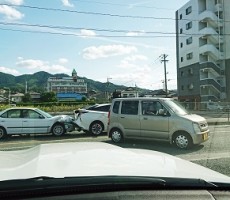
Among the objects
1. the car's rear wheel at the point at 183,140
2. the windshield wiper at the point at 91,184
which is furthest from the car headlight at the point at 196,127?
the windshield wiper at the point at 91,184

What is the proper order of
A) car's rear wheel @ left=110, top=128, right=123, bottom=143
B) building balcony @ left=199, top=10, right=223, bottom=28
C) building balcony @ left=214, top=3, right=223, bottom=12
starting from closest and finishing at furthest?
car's rear wheel @ left=110, top=128, right=123, bottom=143
building balcony @ left=199, top=10, right=223, bottom=28
building balcony @ left=214, top=3, right=223, bottom=12

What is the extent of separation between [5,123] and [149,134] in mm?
7262

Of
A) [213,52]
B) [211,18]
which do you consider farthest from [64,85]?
[211,18]

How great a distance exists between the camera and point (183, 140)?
37.0ft

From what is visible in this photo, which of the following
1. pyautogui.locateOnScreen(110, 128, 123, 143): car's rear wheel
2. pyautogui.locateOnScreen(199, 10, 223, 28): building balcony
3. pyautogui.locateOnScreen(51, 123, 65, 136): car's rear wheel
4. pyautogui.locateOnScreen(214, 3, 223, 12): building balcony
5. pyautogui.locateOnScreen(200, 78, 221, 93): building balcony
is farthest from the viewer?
pyautogui.locateOnScreen(214, 3, 223, 12): building balcony

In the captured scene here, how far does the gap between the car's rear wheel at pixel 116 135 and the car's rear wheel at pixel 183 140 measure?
2.32 metres

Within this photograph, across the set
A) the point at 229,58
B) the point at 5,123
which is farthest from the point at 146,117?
the point at 229,58

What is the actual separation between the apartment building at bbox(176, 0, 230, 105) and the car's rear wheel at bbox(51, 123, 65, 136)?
1509 inches

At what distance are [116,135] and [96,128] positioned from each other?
351cm

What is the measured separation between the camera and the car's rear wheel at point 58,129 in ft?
54.5

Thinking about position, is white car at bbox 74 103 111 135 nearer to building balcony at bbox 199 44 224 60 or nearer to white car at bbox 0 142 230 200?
white car at bbox 0 142 230 200

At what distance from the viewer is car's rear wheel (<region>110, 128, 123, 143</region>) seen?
12969mm

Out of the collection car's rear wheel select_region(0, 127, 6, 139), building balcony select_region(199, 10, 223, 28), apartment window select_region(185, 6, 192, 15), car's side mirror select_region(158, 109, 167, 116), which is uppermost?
apartment window select_region(185, 6, 192, 15)

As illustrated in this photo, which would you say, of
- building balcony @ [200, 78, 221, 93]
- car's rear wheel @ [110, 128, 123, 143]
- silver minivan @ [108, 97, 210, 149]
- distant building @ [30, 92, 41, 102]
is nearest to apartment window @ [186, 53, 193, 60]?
building balcony @ [200, 78, 221, 93]
